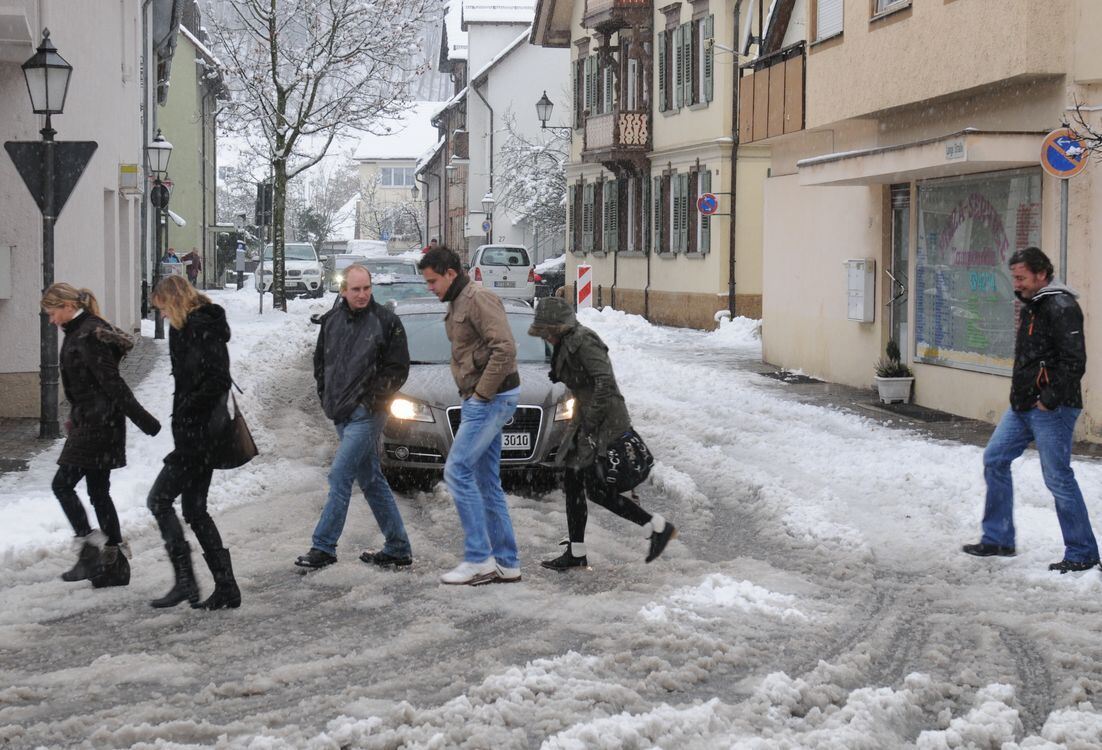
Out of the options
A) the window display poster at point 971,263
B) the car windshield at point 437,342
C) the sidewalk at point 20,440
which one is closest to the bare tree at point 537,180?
the sidewalk at point 20,440

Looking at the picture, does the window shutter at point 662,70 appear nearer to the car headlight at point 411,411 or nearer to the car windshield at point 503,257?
the car windshield at point 503,257

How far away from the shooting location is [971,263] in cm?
1673

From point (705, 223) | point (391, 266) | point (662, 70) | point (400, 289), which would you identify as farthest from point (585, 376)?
point (662, 70)

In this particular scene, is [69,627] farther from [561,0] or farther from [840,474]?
[561,0]

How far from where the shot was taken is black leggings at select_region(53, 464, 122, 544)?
8312 mm

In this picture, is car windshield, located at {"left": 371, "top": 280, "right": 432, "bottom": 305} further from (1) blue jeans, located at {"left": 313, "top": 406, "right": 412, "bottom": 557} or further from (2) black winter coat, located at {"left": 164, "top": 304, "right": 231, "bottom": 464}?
(2) black winter coat, located at {"left": 164, "top": 304, "right": 231, "bottom": 464}

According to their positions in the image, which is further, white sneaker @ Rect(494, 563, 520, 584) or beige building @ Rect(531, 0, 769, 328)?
beige building @ Rect(531, 0, 769, 328)

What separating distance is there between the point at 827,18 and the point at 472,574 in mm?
13209

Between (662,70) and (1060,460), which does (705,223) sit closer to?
(662,70)

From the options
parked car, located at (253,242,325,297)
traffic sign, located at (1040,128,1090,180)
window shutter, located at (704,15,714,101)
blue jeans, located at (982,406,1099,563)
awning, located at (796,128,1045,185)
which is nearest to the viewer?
blue jeans, located at (982,406,1099,563)

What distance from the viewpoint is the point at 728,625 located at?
7.38m

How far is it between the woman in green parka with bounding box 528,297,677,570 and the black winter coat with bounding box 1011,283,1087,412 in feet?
7.22

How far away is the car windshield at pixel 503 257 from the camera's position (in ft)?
145

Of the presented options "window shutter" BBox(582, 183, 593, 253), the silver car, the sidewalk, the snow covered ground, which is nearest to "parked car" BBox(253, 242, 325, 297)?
"window shutter" BBox(582, 183, 593, 253)
